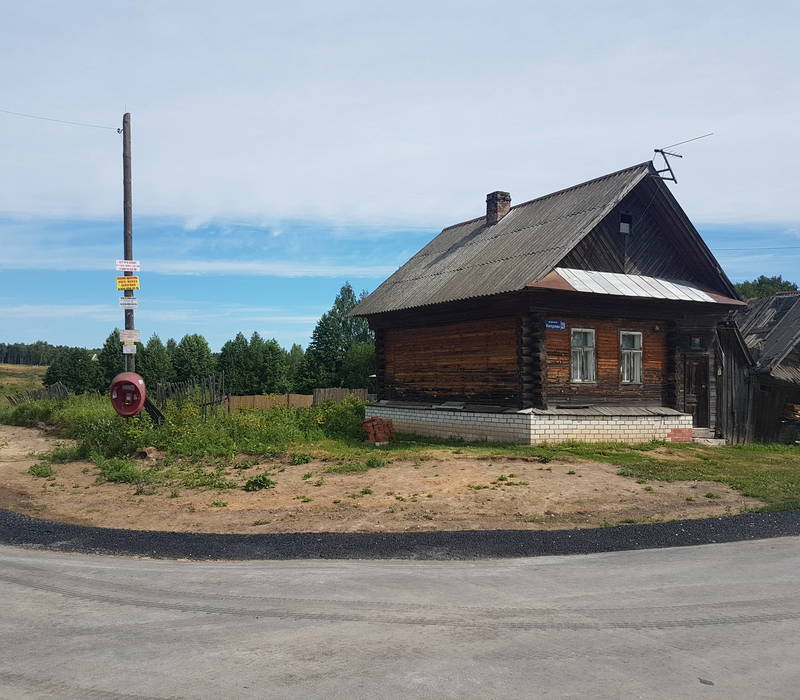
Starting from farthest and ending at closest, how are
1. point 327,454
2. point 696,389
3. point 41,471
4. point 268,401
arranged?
point 268,401
point 696,389
point 327,454
point 41,471

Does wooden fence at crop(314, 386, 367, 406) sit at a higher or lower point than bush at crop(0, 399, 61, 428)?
higher

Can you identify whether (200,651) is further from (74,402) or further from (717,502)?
(74,402)

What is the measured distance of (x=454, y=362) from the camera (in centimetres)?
2075

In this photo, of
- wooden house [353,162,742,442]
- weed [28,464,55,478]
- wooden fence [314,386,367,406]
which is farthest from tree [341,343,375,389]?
weed [28,464,55,478]

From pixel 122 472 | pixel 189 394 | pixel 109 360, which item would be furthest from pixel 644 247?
pixel 109 360

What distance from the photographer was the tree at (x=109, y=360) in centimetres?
5525

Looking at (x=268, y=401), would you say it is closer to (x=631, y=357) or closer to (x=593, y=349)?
(x=593, y=349)

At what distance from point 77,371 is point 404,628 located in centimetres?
5843

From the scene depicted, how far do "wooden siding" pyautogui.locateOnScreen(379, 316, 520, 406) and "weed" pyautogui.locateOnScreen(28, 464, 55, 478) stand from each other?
1055cm

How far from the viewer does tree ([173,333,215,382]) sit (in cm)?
5447

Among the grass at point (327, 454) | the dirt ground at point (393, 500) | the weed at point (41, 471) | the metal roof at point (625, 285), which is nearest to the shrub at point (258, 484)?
the grass at point (327, 454)

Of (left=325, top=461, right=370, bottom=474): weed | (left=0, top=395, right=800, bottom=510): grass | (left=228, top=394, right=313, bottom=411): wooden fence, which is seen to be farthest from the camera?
(left=228, top=394, right=313, bottom=411): wooden fence

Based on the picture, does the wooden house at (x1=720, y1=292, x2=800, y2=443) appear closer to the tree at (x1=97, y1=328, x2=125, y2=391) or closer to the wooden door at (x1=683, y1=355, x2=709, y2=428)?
the wooden door at (x1=683, y1=355, x2=709, y2=428)

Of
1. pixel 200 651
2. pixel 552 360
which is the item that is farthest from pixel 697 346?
pixel 200 651
